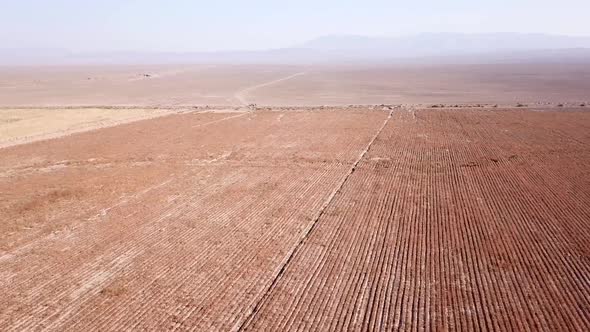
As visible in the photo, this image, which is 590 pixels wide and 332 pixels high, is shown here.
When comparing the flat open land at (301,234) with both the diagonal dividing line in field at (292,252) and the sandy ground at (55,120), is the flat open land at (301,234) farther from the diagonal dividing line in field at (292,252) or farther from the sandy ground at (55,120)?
the sandy ground at (55,120)

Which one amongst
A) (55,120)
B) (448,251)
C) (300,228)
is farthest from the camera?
(55,120)

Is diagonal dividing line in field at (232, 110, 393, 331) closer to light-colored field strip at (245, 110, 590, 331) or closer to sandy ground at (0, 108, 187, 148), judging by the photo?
light-colored field strip at (245, 110, 590, 331)

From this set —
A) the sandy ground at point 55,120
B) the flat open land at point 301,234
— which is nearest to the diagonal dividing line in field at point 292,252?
the flat open land at point 301,234

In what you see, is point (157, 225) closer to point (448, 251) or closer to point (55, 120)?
point (448, 251)

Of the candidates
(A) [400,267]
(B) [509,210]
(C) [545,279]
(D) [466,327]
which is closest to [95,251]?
(A) [400,267]

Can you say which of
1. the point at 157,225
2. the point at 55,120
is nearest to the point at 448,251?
the point at 157,225

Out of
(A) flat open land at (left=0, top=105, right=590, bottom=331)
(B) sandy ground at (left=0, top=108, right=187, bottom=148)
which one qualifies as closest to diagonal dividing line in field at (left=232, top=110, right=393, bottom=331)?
(A) flat open land at (left=0, top=105, right=590, bottom=331)
